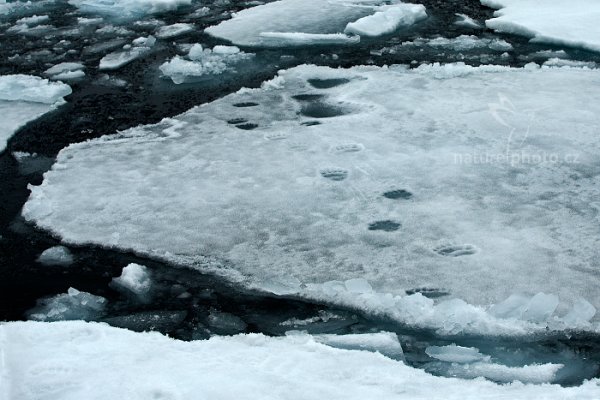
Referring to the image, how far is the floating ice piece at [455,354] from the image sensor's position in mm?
2482

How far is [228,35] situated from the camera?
653 centimetres

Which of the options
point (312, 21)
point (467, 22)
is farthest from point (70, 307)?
point (467, 22)

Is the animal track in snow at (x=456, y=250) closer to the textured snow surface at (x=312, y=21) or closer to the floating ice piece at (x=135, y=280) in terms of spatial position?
the floating ice piece at (x=135, y=280)

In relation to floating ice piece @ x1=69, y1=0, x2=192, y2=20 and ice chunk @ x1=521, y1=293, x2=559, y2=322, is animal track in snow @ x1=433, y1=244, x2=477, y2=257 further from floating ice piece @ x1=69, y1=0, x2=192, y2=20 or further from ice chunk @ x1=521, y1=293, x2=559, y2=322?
floating ice piece @ x1=69, y1=0, x2=192, y2=20

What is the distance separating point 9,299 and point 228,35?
4.15m

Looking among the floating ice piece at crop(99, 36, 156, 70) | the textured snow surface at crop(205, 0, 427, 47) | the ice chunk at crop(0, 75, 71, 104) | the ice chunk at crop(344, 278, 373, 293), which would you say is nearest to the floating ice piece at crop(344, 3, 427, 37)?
the textured snow surface at crop(205, 0, 427, 47)

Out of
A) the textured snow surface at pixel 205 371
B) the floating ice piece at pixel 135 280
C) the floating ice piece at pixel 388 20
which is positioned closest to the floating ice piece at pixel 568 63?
the floating ice piece at pixel 388 20

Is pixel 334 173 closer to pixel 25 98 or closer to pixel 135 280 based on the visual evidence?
pixel 135 280

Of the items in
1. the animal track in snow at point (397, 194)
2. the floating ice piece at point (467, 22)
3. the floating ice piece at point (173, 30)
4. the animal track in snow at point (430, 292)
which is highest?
the floating ice piece at point (467, 22)

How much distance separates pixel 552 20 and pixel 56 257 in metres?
5.17

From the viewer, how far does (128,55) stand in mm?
6066

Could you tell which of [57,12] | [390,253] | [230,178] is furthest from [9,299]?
[57,12]

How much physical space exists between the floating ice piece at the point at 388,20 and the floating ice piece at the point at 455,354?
4418mm

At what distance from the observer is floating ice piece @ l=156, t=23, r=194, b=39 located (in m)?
6.71
